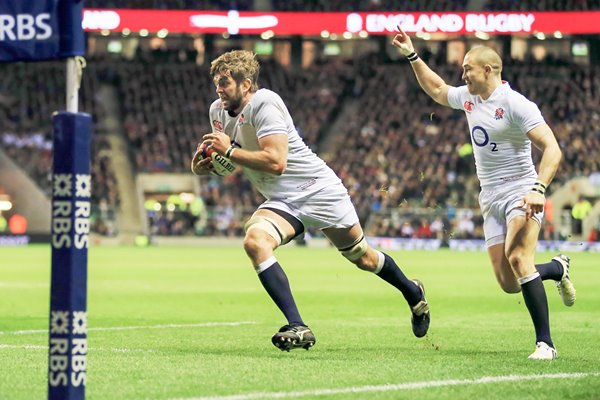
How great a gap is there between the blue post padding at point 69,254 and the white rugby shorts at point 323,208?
4725 mm

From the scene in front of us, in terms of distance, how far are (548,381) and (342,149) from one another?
152ft

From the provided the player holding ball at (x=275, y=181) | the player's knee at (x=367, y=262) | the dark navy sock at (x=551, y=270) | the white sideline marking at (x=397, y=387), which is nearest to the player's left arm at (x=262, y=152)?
the player holding ball at (x=275, y=181)

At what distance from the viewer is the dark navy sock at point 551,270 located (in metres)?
10.9

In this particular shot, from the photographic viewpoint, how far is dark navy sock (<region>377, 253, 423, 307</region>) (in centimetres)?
1098

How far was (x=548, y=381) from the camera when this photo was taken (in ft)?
25.9

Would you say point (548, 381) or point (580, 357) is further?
point (580, 357)

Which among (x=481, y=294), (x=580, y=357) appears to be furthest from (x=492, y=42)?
(x=580, y=357)

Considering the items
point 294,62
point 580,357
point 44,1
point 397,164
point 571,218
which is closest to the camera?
point 44,1

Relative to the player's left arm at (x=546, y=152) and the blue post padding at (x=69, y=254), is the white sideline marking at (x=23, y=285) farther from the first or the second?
the blue post padding at (x=69, y=254)

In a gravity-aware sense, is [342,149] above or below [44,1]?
above

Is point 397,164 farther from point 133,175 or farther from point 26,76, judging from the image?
point 26,76

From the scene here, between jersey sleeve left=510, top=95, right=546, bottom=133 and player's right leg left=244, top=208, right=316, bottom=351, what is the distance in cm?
203

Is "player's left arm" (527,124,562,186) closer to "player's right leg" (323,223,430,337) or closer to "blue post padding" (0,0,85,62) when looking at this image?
"player's right leg" (323,223,430,337)

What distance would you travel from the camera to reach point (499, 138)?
1034 cm
